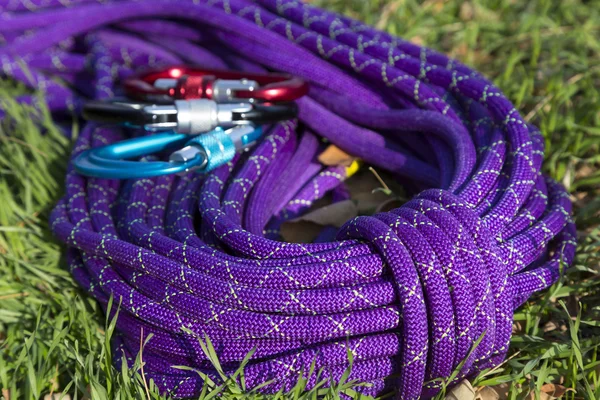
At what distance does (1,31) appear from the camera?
7.91ft

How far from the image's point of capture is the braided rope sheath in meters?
1.38

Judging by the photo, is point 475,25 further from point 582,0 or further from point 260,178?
point 260,178

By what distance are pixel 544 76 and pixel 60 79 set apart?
1.68 m

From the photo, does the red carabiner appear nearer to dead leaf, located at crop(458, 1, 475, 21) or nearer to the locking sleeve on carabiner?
the locking sleeve on carabiner

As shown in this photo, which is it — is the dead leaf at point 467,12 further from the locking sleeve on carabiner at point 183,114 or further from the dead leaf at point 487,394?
the dead leaf at point 487,394

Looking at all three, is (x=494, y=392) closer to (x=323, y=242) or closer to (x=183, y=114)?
(x=323, y=242)

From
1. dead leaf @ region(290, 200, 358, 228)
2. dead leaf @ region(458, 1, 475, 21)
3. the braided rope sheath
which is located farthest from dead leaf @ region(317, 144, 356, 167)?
dead leaf @ region(458, 1, 475, 21)

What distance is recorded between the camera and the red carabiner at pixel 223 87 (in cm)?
191

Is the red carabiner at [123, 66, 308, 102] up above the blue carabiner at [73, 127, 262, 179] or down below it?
above

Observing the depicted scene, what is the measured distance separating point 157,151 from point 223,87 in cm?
25

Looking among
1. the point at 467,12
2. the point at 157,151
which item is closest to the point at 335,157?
the point at 157,151

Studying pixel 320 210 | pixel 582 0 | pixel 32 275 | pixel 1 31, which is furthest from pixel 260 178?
pixel 582 0

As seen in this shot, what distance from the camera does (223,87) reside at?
191cm

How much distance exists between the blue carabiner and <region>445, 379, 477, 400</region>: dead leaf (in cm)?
78
